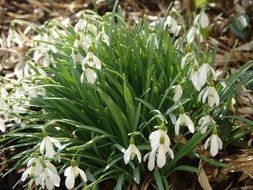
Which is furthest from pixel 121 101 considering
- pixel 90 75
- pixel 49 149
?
pixel 49 149

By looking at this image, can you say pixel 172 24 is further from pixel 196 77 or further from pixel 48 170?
pixel 48 170

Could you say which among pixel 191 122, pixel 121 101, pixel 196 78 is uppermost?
pixel 196 78

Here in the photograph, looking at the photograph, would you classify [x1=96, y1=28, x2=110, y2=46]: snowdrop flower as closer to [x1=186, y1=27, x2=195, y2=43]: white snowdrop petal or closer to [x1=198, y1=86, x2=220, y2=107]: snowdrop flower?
[x1=186, y1=27, x2=195, y2=43]: white snowdrop petal

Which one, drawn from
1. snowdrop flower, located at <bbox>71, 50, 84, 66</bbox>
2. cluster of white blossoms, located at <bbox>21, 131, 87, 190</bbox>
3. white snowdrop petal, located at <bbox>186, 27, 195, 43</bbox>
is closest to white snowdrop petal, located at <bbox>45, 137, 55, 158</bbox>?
cluster of white blossoms, located at <bbox>21, 131, 87, 190</bbox>

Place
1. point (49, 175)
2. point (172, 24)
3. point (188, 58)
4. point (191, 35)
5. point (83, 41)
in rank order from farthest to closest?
point (172, 24) < point (191, 35) < point (83, 41) < point (188, 58) < point (49, 175)

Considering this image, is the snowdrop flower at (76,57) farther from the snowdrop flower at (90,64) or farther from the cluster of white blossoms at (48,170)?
the cluster of white blossoms at (48,170)

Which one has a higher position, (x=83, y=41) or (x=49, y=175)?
(x=83, y=41)

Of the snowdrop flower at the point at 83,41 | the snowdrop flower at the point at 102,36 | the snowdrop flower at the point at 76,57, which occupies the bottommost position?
the snowdrop flower at the point at 76,57

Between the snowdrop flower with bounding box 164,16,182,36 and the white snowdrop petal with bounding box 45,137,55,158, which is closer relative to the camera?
the white snowdrop petal with bounding box 45,137,55,158

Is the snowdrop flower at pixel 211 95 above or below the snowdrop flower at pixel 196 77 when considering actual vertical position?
below

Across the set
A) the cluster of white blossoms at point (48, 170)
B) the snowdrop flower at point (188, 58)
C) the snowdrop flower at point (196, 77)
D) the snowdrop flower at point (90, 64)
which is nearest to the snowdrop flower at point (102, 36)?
the snowdrop flower at point (90, 64)
